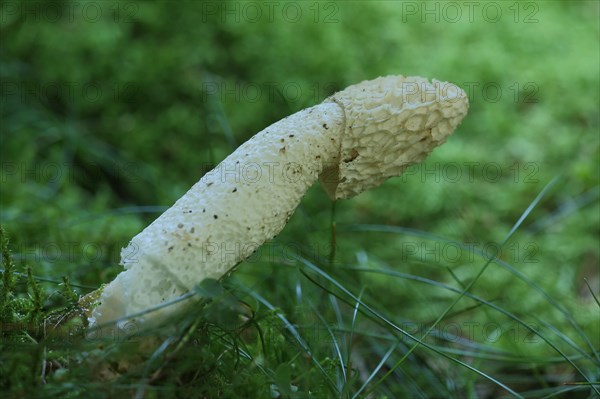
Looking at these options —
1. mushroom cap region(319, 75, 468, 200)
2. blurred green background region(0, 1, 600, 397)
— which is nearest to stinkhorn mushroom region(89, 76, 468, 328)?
mushroom cap region(319, 75, 468, 200)

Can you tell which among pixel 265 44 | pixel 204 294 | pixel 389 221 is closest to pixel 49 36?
pixel 265 44

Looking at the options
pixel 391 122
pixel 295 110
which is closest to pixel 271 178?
pixel 391 122

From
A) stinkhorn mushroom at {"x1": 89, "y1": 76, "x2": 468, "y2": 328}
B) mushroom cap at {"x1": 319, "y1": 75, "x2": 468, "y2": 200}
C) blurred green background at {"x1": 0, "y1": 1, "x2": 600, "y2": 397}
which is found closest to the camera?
stinkhorn mushroom at {"x1": 89, "y1": 76, "x2": 468, "y2": 328}

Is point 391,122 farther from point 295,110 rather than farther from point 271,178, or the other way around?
point 295,110

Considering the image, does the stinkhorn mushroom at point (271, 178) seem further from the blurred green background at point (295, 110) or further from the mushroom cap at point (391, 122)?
the blurred green background at point (295, 110)

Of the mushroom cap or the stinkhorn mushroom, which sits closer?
the stinkhorn mushroom

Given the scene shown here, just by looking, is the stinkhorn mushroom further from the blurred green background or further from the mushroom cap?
the blurred green background

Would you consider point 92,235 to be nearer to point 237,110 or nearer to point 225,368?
point 237,110
